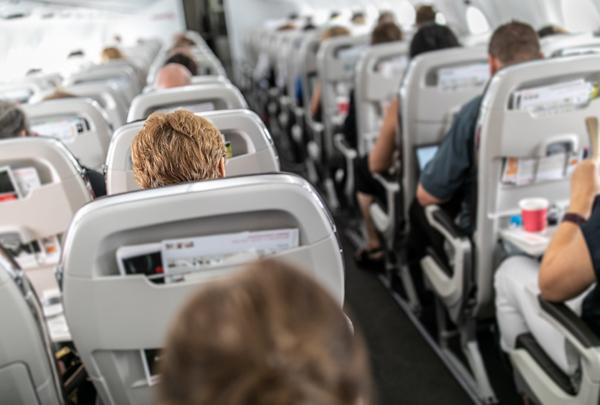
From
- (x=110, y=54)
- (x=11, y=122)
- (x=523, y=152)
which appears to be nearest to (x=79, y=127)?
(x=11, y=122)

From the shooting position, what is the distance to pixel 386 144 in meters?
3.73

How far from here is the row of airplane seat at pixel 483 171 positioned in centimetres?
225

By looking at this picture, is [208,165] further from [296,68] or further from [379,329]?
[296,68]

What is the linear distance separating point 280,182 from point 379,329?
255cm

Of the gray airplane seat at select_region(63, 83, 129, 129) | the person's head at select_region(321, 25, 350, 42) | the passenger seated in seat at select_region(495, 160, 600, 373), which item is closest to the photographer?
the passenger seated in seat at select_region(495, 160, 600, 373)

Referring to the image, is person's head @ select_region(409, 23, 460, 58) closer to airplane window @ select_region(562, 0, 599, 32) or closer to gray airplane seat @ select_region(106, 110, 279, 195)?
gray airplane seat @ select_region(106, 110, 279, 195)

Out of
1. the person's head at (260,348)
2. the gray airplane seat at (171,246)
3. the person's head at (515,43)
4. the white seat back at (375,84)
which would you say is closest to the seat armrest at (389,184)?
the white seat back at (375,84)

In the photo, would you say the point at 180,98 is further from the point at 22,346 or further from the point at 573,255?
the point at 573,255

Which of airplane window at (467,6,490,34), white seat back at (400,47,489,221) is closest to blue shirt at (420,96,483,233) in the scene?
white seat back at (400,47,489,221)

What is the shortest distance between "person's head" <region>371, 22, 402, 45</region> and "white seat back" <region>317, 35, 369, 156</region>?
0.44m

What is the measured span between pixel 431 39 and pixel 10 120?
7.86ft

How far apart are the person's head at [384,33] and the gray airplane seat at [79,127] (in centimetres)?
235

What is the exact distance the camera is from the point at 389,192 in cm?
367

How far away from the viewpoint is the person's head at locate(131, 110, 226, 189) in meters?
1.55
